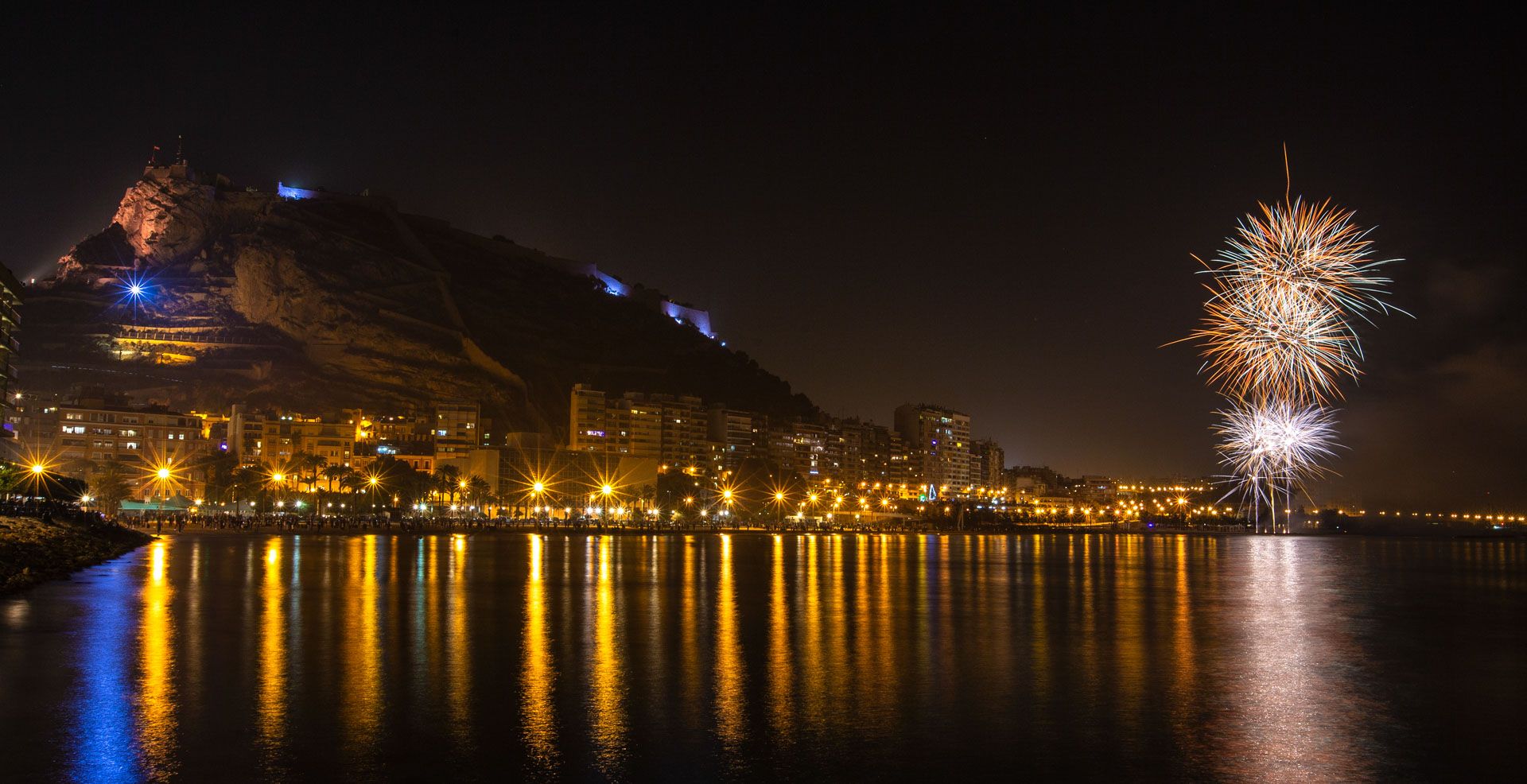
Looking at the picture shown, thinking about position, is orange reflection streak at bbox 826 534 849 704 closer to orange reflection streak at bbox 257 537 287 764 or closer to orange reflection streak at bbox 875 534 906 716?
orange reflection streak at bbox 875 534 906 716

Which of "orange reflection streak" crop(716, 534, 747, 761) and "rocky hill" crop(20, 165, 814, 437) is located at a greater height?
"rocky hill" crop(20, 165, 814, 437)

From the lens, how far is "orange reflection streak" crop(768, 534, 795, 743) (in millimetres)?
10461

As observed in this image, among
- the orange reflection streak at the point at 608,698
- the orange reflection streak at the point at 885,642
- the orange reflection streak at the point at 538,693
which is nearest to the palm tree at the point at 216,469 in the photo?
the orange reflection streak at the point at 885,642

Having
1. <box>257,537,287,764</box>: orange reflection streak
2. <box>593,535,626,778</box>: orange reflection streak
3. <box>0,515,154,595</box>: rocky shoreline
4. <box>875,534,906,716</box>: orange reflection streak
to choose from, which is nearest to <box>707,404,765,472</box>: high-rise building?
<box>0,515,154,595</box>: rocky shoreline

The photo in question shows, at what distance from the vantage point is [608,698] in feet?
37.6

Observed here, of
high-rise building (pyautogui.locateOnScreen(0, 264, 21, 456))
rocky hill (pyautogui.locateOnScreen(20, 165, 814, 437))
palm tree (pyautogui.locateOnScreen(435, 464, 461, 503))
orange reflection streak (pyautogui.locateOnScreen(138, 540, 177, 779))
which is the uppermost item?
rocky hill (pyautogui.locateOnScreen(20, 165, 814, 437))

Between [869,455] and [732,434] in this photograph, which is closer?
[732,434]

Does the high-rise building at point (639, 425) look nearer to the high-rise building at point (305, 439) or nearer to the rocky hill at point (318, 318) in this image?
the rocky hill at point (318, 318)

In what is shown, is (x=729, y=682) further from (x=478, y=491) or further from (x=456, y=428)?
(x=456, y=428)

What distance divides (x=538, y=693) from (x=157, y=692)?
394cm

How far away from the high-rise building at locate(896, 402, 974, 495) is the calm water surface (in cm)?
12866

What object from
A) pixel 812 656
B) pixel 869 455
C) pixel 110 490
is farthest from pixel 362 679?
pixel 869 455

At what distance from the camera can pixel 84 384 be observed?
9825 cm

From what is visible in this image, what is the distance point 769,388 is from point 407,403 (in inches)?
2147
